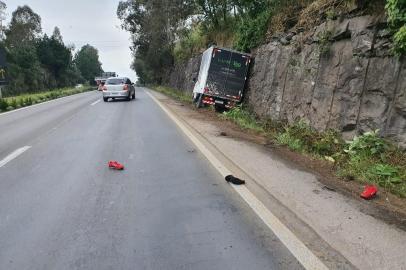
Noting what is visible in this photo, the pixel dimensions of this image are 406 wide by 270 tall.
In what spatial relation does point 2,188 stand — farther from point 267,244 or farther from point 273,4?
point 273,4

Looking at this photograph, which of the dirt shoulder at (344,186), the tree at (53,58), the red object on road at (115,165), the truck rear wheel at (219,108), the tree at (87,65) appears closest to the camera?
the dirt shoulder at (344,186)

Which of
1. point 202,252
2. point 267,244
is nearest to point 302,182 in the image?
point 267,244

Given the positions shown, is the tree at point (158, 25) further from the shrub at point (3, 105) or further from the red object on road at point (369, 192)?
the red object on road at point (369, 192)

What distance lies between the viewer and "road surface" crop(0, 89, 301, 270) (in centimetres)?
445

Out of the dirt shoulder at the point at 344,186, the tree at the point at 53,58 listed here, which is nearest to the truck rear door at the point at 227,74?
the dirt shoulder at the point at 344,186

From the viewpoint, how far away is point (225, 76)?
802 inches

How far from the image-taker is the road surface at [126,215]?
4.45 metres

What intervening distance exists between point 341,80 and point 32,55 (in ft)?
218

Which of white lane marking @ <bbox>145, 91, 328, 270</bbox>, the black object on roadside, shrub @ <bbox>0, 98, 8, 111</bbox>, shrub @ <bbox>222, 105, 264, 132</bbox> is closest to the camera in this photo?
white lane marking @ <bbox>145, 91, 328, 270</bbox>

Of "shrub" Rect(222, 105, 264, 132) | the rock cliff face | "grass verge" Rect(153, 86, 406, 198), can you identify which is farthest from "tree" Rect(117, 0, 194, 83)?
"grass verge" Rect(153, 86, 406, 198)

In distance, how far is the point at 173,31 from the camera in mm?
50281

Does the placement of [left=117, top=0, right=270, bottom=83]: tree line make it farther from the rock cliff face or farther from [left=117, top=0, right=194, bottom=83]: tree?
the rock cliff face

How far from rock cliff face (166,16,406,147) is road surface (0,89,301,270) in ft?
11.2

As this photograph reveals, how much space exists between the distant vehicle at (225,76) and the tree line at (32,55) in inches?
1981
